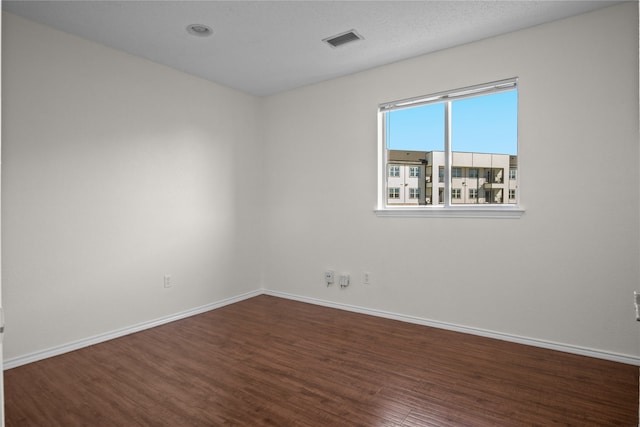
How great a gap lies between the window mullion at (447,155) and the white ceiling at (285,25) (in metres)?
0.60

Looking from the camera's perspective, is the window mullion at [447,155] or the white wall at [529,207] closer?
the white wall at [529,207]

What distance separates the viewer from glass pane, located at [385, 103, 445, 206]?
3.76 meters

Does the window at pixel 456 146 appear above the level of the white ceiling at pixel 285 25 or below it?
below

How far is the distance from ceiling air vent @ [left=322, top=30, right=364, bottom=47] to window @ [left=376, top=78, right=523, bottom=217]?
0.83m

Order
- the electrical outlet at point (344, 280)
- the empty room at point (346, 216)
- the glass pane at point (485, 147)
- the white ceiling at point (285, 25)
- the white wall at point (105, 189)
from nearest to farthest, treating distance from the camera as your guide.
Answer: the empty room at point (346, 216) → the white ceiling at point (285, 25) → the white wall at point (105, 189) → the glass pane at point (485, 147) → the electrical outlet at point (344, 280)

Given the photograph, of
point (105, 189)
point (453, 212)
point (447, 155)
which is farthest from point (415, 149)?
point (105, 189)

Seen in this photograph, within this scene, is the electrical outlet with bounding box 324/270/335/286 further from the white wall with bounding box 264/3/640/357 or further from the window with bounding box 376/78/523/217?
the window with bounding box 376/78/523/217

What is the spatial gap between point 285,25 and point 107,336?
10.0 ft

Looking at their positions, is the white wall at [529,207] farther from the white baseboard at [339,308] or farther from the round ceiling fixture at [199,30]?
the round ceiling fixture at [199,30]

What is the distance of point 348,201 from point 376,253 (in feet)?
2.13

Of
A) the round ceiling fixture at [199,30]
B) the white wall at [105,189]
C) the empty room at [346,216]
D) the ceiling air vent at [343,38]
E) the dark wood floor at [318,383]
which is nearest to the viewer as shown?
the dark wood floor at [318,383]

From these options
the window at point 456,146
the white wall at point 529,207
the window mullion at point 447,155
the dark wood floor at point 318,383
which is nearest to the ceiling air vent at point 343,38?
the white wall at point 529,207

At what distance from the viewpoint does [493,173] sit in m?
3.46

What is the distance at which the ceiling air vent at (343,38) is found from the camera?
320 centimetres
